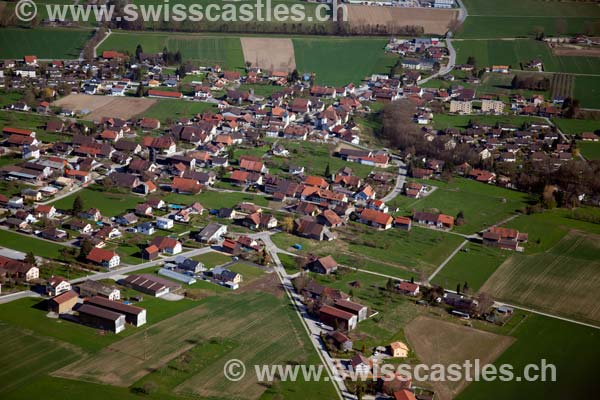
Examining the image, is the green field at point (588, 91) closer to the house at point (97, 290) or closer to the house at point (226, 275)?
the house at point (226, 275)

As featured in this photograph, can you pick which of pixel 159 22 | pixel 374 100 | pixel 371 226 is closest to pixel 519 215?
pixel 371 226

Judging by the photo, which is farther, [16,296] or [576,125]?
[576,125]

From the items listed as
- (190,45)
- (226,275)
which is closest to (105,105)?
(190,45)

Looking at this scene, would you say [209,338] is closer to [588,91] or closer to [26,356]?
[26,356]

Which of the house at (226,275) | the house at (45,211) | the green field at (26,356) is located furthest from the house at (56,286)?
the house at (45,211)

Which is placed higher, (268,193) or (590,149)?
(590,149)

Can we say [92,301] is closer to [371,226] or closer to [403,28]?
[371,226]
